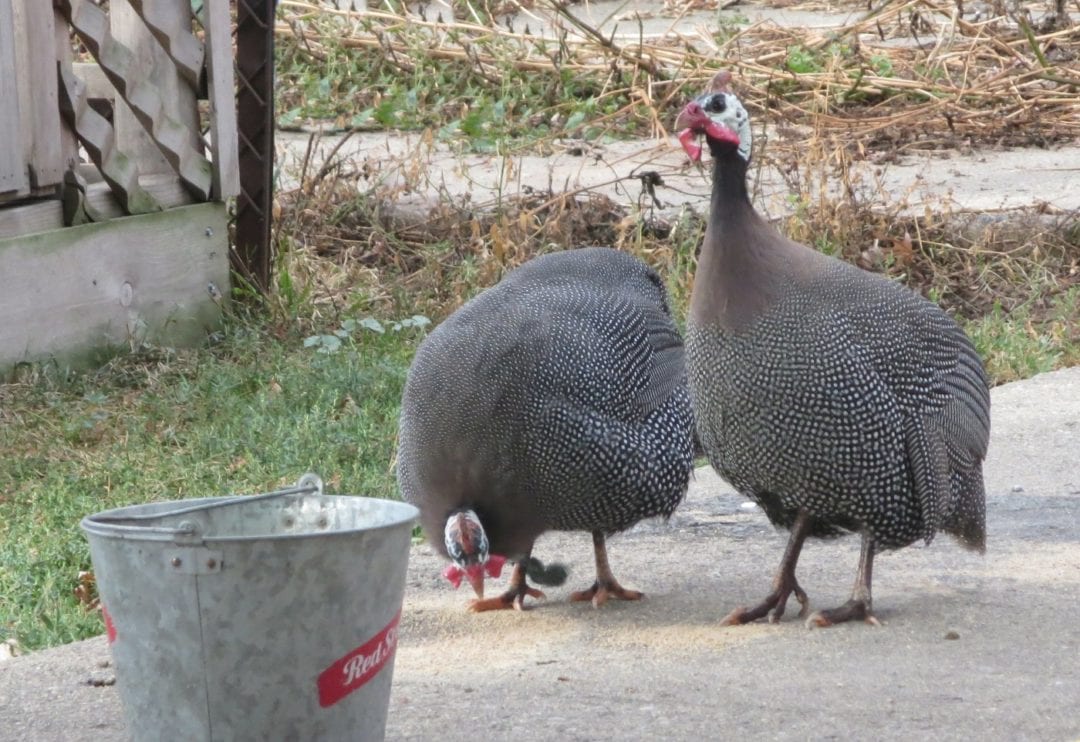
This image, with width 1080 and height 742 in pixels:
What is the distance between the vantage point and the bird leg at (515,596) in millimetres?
3928

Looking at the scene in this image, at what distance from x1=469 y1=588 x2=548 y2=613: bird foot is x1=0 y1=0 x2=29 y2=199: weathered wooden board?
2.55m

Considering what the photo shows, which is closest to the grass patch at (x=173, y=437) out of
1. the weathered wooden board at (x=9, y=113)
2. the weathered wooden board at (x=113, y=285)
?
the weathered wooden board at (x=113, y=285)

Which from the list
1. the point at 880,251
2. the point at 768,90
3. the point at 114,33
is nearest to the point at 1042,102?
the point at 768,90

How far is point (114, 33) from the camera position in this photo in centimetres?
618

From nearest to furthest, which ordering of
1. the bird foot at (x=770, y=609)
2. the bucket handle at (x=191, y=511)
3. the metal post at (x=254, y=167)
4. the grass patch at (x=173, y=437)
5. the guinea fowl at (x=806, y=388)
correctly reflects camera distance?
the bucket handle at (x=191, y=511)
the guinea fowl at (x=806, y=388)
the bird foot at (x=770, y=609)
the grass patch at (x=173, y=437)
the metal post at (x=254, y=167)

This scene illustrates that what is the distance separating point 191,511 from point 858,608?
1.61m

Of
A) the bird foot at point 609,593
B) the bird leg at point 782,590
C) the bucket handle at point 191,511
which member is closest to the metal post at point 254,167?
the bird foot at point 609,593

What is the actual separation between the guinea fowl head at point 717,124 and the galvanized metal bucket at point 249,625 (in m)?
1.28

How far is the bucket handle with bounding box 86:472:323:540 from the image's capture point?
98.3 inches

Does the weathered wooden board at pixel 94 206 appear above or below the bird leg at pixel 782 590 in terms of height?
above

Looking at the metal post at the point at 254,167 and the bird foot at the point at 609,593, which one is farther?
the metal post at the point at 254,167

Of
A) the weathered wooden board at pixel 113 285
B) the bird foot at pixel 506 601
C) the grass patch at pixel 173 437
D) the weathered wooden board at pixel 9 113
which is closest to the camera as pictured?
the bird foot at pixel 506 601

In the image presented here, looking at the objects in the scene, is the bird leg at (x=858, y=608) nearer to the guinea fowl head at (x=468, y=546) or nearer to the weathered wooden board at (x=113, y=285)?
the guinea fowl head at (x=468, y=546)

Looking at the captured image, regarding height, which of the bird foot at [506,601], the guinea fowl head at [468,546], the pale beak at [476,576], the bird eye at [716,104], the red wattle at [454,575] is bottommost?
the bird foot at [506,601]
